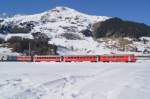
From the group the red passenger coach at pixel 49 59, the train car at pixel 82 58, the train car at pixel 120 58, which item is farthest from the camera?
the red passenger coach at pixel 49 59

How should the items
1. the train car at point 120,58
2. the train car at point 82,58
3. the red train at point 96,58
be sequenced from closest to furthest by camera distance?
the train car at point 120,58
the red train at point 96,58
the train car at point 82,58

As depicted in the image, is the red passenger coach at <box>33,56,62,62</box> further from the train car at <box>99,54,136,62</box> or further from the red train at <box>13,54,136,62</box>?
the train car at <box>99,54,136,62</box>

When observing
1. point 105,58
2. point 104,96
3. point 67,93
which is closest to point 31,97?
point 67,93

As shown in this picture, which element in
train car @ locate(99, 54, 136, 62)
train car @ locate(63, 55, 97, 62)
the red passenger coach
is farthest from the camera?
the red passenger coach

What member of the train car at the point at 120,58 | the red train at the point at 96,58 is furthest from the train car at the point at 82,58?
the train car at the point at 120,58

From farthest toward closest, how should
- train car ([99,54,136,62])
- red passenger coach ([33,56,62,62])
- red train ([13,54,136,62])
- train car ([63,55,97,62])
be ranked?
red passenger coach ([33,56,62,62]) → train car ([63,55,97,62]) → red train ([13,54,136,62]) → train car ([99,54,136,62])

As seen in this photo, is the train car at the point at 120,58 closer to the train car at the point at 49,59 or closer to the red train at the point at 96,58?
the red train at the point at 96,58

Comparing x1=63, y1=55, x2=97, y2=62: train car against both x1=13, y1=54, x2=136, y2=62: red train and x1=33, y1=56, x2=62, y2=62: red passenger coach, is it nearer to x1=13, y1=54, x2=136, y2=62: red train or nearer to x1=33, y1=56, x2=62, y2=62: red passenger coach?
x1=13, y1=54, x2=136, y2=62: red train

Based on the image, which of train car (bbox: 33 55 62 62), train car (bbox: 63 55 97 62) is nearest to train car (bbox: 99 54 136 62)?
train car (bbox: 63 55 97 62)

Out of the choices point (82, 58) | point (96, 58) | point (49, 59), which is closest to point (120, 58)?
point (96, 58)

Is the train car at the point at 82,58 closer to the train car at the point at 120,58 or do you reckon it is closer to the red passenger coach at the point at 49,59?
the red passenger coach at the point at 49,59

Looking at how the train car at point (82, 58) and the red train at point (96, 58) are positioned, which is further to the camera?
the train car at point (82, 58)

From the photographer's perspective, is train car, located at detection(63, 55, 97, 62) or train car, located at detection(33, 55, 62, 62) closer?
train car, located at detection(63, 55, 97, 62)

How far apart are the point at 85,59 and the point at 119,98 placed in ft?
284
